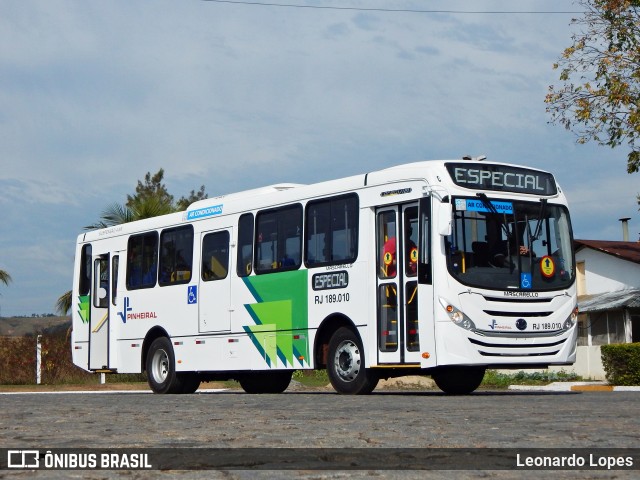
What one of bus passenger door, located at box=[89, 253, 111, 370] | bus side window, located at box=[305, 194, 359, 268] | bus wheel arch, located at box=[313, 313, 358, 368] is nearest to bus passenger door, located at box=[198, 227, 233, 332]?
bus side window, located at box=[305, 194, 359, 268]

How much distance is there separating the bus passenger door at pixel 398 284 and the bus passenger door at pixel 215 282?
423cm

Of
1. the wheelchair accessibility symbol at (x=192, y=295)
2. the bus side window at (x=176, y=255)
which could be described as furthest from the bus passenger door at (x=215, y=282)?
the bus side window at (x=176, y=255)

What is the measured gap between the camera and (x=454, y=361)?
52.4 ft

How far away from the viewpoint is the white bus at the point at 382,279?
1634 cm

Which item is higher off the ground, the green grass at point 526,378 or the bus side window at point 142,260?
the bus side window at point 142,260

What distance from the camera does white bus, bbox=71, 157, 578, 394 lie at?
643 inches

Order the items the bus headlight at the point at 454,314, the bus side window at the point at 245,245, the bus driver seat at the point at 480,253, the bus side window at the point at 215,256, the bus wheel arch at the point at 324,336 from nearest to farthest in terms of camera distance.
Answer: the bus headlight at the point at 454,314
the bus driver seat at the point at 480,253
the bus wheel arch at the point at 324,336
the bus side window at the point at 245,245
the bus side window at the point at 215,256

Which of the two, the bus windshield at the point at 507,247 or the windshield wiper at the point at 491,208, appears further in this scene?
the windshield wiper at the point at 491,208

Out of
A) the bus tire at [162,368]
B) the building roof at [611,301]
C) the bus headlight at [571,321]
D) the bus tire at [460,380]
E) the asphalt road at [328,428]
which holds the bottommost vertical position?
the asphalt road at [328,428]

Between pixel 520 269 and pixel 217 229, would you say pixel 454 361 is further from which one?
pixel 217 229

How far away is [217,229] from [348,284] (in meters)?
4.18

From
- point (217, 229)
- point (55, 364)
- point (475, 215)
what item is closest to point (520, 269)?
point (475, 215)

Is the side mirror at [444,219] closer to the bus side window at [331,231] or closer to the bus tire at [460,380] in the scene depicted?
the bus side window at [331,231]

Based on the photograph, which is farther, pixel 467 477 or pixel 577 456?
pixel 577 456
